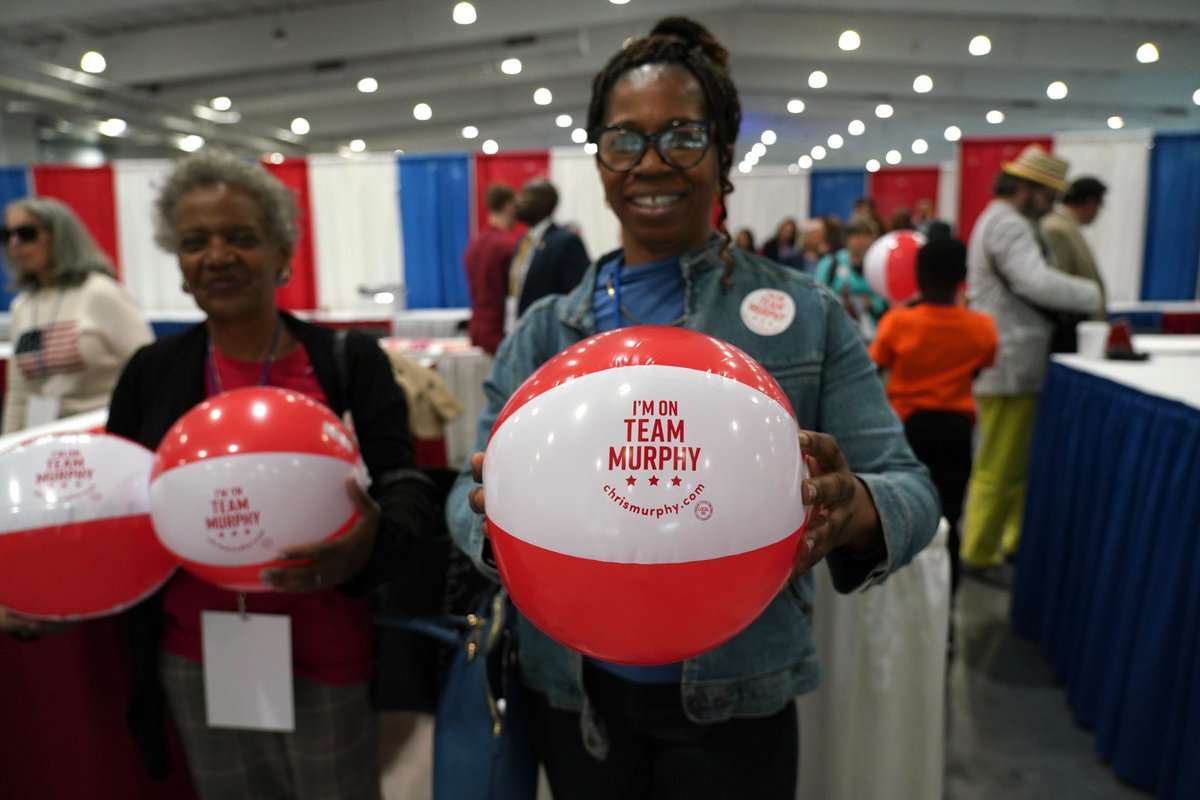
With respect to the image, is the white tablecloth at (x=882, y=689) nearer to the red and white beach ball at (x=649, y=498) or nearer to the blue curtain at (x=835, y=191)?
the red and white beach ball at (x=649, y=498)

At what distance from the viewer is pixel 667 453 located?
0.70 m

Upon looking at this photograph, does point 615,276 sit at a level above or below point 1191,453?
above

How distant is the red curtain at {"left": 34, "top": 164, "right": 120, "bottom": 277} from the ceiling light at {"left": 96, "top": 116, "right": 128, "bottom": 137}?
4651 mm

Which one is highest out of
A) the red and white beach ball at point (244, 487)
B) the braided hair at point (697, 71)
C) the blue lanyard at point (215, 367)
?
the braided hair at point (697, 71)

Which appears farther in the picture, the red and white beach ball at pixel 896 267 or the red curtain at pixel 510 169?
the red curtain at pixel 510 169

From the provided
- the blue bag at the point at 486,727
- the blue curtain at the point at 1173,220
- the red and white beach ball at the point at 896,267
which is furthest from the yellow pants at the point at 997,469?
the blue curtain at the point at 1173,220

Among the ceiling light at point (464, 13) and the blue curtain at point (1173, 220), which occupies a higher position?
the ceiling light at point (464, 13)

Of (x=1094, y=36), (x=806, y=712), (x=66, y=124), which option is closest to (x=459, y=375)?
(x=806, y=712)

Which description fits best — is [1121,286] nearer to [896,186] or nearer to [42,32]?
[896,186]

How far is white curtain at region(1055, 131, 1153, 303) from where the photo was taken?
7.86 metres

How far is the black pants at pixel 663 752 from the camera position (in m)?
0.99

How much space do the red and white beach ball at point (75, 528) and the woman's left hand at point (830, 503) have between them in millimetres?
1030

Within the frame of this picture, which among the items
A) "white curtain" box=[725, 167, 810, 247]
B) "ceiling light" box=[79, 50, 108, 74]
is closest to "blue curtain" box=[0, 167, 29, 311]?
"ceiling light" box=[79, 50, 108, 74]

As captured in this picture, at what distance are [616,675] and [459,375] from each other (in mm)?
4183
